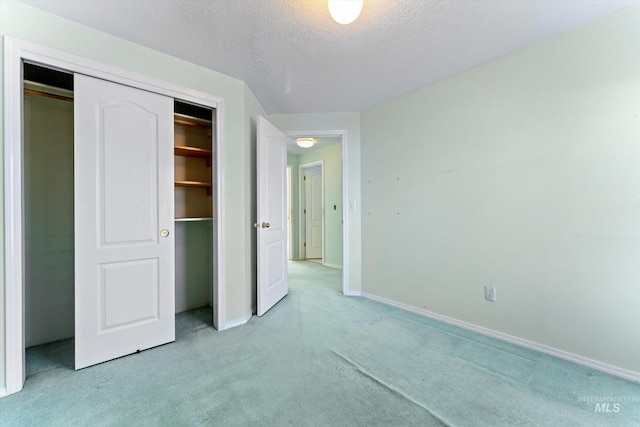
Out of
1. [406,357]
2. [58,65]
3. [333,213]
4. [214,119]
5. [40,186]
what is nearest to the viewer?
[58,65]

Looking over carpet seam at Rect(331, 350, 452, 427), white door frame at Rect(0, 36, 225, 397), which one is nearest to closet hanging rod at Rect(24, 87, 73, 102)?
white door frame at Rect(0, 36, 225, 397)

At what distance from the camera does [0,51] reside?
149 cm

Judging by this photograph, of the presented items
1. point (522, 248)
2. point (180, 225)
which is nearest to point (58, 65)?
point (180, 225)

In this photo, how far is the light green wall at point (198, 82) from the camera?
5.13ft

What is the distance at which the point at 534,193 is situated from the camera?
201 centimetres

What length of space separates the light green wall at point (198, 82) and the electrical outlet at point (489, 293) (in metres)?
2.18

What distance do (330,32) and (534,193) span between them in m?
1.94

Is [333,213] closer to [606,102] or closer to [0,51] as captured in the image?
[606,102]

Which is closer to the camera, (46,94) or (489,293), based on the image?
(46,94)

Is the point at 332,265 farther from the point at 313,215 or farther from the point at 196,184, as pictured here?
the point at 196,184

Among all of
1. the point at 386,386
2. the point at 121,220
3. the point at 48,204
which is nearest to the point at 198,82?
the point at 121,220

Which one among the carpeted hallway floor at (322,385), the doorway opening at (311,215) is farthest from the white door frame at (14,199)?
the doorway opening at (311,215)

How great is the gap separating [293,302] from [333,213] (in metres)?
2.49

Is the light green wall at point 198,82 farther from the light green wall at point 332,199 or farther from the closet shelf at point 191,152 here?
the light green wall at point 332,199
